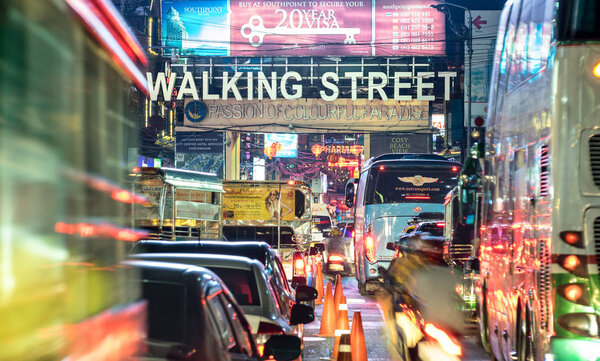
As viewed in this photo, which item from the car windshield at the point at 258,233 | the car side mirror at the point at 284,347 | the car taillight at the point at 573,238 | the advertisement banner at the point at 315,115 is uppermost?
the advertisement banner at the point at 315,115

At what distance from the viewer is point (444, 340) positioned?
6.90 meters

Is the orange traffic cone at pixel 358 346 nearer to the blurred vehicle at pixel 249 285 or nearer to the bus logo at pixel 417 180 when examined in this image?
the blurred vehicle at pixel 249 285

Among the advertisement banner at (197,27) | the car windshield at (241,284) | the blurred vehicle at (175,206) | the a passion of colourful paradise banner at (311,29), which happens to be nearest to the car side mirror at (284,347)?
the car windshield at (241,284)

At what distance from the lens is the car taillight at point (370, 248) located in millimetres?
19375

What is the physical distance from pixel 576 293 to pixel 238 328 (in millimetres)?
2868

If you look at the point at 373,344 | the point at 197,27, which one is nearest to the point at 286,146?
the point at 197,27

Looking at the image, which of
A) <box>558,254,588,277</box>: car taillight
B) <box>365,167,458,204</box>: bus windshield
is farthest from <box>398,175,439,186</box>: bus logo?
<box>558,254,588,277</box>: car taillight

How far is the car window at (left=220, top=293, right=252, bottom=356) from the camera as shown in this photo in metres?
4.85

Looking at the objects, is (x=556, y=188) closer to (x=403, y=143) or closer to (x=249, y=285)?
(x=249, y=285)

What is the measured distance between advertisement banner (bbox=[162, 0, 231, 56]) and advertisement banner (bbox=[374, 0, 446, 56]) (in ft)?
23.6

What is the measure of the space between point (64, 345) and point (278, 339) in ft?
9.07

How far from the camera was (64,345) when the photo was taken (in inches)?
89.4

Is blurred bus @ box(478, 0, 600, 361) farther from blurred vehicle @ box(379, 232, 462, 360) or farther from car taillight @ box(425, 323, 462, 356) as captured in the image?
blurred vehicle @ box(379, 232, 462, 360)

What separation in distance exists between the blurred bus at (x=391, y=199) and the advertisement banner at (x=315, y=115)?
54.6 ft
